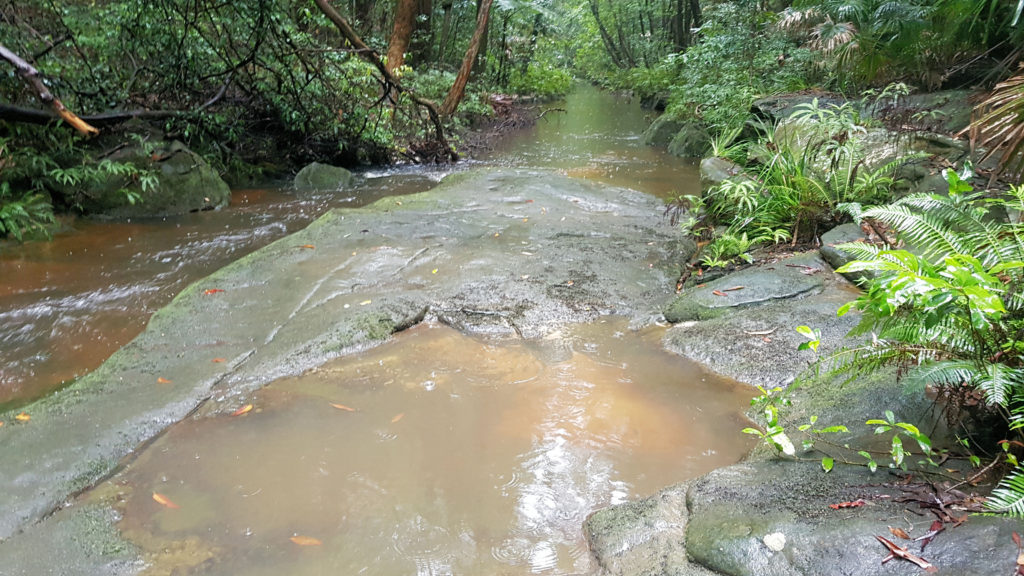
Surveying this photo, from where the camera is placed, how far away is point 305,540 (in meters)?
2.36

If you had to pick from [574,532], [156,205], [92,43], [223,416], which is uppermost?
[92,43]

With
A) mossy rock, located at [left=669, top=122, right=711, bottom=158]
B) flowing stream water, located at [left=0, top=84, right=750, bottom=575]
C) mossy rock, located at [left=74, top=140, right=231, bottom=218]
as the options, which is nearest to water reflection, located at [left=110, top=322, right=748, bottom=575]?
flowing stream water, located at [left=0, top=84, right=750, bottom=575]

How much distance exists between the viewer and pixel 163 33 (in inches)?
312

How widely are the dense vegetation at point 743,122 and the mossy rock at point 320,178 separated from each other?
76 centimetres

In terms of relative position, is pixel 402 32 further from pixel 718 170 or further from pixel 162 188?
pixel 718 170

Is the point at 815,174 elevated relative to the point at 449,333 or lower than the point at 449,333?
elevated

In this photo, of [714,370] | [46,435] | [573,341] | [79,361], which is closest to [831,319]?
[714,370]

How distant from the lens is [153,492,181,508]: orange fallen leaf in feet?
8.31

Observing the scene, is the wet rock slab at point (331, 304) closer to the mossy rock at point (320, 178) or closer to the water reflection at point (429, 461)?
the water reflection at point (429, 461)

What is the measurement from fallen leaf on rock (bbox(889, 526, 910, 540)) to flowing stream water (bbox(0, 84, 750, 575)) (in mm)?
928

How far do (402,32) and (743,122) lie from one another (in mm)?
7428

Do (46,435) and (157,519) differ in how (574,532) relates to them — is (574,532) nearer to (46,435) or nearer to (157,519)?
(157,519)

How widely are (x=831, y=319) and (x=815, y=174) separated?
2.49 meters

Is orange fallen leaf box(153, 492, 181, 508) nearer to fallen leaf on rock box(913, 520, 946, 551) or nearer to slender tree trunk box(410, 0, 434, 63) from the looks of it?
fallen leaf on rock box(913, 520, 946, 551)
